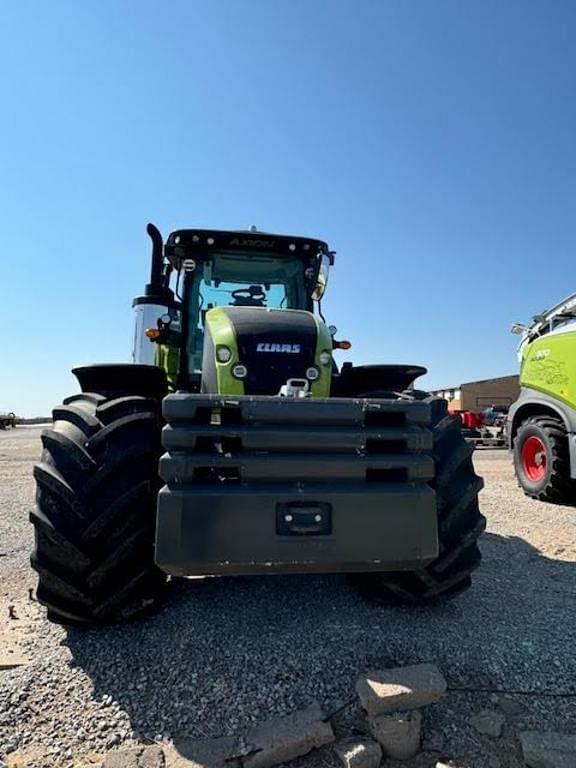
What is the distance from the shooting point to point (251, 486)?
2494mm

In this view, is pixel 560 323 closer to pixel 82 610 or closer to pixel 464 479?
pixel 464 479

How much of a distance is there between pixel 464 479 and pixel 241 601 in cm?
154

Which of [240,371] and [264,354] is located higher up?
[264,354]

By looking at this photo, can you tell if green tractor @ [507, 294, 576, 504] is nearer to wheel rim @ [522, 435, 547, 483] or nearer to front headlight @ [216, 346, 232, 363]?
wheel rim @ [522, 435, 547, 483]

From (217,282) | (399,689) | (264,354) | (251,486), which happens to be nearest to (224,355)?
(264,354)

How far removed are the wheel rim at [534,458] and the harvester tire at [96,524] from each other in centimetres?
655

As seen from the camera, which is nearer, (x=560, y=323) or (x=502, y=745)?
(x=502, y=745)

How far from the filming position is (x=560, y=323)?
8.61m

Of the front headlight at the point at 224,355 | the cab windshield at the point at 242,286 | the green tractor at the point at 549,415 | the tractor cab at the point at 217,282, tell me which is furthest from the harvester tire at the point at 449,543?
the green tractor at the point at 549,415

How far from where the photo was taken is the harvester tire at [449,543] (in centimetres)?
302

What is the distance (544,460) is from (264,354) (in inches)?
239

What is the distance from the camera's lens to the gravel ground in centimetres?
218

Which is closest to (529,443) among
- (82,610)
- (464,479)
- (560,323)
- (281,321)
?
(560,323)

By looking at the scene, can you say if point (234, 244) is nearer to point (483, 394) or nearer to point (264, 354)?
point (264, 354)
